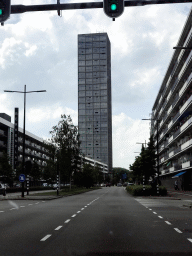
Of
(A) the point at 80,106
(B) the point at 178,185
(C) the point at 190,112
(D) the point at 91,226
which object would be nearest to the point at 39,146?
(A) the point at 80,106

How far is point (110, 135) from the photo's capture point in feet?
604

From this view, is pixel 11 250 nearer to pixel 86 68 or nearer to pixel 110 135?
pixel 86 68

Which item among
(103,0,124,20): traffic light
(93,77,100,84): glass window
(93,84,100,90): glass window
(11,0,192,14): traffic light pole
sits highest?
(93,77,100,84): glass window

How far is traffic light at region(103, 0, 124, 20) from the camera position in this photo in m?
7.98

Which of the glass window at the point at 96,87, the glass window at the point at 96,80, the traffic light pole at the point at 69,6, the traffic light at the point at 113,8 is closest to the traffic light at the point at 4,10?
the traffic light pole at the point at 69,6

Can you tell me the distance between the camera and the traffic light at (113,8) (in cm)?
798

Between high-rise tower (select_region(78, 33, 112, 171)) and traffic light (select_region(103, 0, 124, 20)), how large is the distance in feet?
528

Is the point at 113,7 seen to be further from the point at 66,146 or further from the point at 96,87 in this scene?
the point at 96,87

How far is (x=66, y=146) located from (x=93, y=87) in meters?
110

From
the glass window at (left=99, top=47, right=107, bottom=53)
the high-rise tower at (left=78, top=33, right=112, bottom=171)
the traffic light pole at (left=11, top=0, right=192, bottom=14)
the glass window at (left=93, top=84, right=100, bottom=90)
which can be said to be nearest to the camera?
the traffic light pole at (left=11, top=0, right=192, bottom=14)

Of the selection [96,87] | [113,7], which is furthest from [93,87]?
[113,7]

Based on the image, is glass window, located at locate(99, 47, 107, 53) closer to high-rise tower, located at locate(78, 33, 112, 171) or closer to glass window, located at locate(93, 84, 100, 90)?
high-rise tower, located at locate(78, 33, 112, 171)

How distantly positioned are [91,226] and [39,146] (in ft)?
367

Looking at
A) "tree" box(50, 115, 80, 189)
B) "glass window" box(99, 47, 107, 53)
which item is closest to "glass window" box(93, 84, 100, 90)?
"glass window" box(99, 47, 107, 53)
